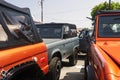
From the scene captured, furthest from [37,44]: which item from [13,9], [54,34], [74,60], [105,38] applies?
[74,60]

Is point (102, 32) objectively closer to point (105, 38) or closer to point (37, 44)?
point (105, 38)

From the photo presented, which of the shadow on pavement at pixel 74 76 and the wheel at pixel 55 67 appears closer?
the wheel at pixel 55 67

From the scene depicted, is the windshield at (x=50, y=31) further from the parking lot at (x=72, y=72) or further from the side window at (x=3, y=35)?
the side window at (x=3, y=35)

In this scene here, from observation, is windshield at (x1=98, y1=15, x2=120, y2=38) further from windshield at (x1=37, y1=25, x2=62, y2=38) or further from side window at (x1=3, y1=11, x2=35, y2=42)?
windshield at (x1=37, y1=25, x2=62, y2=38)

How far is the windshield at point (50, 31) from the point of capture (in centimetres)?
962

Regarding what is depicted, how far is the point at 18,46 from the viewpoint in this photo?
3.91 meters

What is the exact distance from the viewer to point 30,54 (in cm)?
422

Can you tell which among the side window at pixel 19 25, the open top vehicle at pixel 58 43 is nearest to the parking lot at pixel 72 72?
the open top vehicle at pixel 58 43

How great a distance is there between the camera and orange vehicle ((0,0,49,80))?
3385 millimetres

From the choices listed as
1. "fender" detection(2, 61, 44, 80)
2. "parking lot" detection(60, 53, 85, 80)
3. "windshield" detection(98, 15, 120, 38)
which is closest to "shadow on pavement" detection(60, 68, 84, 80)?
"parking lot" detection(60, 53, 85, 80)

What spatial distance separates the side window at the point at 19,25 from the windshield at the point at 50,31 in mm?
4716

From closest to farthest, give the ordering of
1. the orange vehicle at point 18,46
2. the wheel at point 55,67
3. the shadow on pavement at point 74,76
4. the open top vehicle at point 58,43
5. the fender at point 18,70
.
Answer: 1. the fender at point 18,70
2. the orange vehicle at point 18,46
3. the wheel at point 55,67
4. the open top vehicle at point 58,43
5. the shadow on pavement at point 74,76

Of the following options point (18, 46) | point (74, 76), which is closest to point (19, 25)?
point (18, 46)

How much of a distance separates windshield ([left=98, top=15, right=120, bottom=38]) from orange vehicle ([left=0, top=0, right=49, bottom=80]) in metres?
1.81
